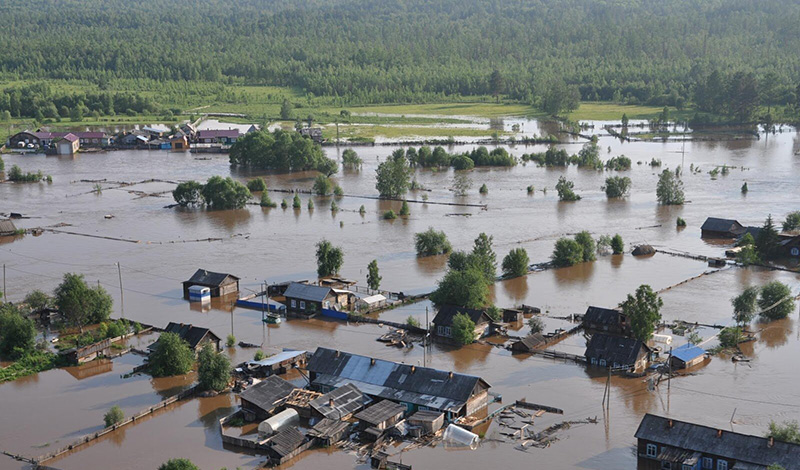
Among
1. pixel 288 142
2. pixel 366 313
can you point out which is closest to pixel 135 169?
pixel 288 142

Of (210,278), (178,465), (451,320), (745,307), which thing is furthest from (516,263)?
(178,465)

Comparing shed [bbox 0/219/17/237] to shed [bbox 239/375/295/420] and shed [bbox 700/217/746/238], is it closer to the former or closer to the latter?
shed [bbox 239/375/295/420]

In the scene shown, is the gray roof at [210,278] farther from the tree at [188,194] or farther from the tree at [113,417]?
the tree at [188,194]

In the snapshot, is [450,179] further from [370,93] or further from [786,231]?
[370,93]

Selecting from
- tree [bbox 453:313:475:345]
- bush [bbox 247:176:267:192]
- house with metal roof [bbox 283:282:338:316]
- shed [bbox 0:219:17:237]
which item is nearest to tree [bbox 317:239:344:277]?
house with metal roof [bbox 283:282:338:316]

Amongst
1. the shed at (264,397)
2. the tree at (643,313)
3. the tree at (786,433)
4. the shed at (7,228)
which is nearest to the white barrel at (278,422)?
the shed at (264,397)

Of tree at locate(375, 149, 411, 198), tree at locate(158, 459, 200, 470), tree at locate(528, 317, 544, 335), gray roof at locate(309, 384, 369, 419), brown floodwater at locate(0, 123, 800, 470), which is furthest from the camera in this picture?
tree at locate(375, 149, 411, 198)

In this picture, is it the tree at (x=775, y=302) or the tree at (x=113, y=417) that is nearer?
the tree at (x=113, y=417)

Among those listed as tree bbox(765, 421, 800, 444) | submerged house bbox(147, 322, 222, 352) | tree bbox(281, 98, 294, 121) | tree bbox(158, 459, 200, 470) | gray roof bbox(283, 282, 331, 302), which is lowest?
tree bbox(765, 421, 800, 444)
